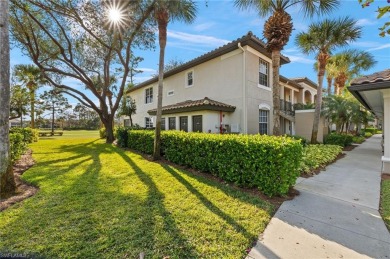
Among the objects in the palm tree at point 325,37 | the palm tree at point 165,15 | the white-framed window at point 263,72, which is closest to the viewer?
the palm tree at point 165,15

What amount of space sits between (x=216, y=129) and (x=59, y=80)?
59.6 feet

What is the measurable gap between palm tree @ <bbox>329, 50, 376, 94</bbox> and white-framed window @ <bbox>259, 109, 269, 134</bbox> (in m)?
12.6

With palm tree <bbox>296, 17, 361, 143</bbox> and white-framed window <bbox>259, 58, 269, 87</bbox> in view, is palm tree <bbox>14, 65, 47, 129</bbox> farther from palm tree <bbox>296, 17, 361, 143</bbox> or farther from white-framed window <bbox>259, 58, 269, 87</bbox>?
palm tree <bbox>296, 17, 361, 143</bbox>

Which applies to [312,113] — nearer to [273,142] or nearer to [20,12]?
[273,142]

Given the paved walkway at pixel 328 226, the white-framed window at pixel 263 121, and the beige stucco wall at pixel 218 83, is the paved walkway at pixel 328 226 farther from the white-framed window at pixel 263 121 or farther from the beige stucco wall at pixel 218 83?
the white-framed window at pixel 263 121

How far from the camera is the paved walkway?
9.81 ft

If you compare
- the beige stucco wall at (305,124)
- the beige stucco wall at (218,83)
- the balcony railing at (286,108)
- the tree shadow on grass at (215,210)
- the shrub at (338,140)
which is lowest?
the tree shadow on grass at (215,210)

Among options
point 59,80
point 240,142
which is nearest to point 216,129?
point 240,142

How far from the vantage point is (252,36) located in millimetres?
11039

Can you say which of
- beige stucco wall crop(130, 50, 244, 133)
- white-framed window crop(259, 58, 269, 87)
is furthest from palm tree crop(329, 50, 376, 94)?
beige stucco wall crop(130, 50, 244, 133)

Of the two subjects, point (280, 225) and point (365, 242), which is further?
point (280, 225)

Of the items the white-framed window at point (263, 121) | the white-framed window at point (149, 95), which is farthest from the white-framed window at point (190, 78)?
the white-framed window at point (149, 95)

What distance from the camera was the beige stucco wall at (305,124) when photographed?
16078 mm

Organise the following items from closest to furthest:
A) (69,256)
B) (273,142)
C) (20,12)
A: (69,256)
(273,142)
(20,12)
